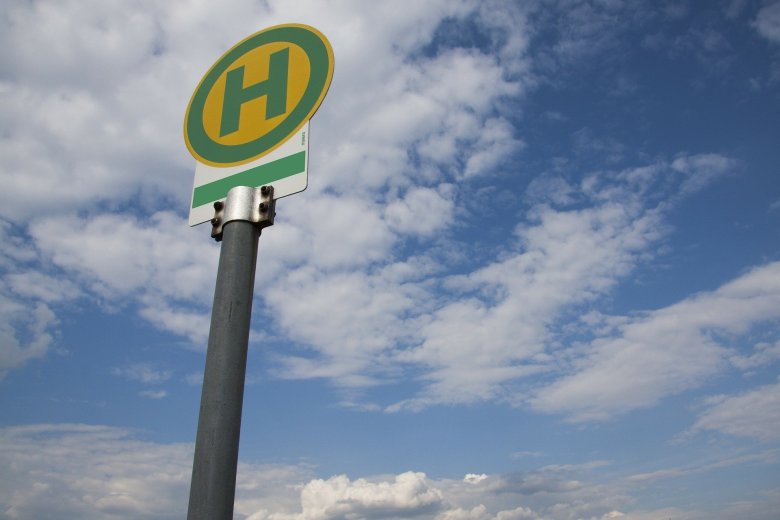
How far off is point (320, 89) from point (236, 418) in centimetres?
180

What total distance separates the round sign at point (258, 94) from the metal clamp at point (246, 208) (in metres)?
0.38

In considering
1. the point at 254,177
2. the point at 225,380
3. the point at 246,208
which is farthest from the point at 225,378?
the point at 254,177

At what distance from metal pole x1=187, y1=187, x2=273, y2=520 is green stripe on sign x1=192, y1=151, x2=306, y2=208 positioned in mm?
312

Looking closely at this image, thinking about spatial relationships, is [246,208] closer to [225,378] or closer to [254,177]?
[254,177]

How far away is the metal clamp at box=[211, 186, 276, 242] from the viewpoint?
2.64 m

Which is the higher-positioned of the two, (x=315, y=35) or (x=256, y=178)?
(x=315, y=35)

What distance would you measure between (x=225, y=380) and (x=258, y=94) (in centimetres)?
175

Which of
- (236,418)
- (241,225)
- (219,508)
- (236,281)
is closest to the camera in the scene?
(219,508)

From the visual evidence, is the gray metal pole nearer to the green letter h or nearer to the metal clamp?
the metal clamp

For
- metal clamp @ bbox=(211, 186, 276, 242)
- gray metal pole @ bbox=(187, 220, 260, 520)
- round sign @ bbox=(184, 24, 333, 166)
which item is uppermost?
round sign @ bbox=(184, 24, 333, 166)

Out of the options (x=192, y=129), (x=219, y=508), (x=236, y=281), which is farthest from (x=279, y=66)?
(x=219, y=508)

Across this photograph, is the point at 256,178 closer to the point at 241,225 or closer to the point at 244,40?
the point at 241,225

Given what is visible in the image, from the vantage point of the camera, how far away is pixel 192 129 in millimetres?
3469

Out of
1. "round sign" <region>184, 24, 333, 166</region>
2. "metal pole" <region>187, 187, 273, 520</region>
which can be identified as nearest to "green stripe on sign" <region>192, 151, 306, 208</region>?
"round sign" <region>184, 24, 333, 166</region>
